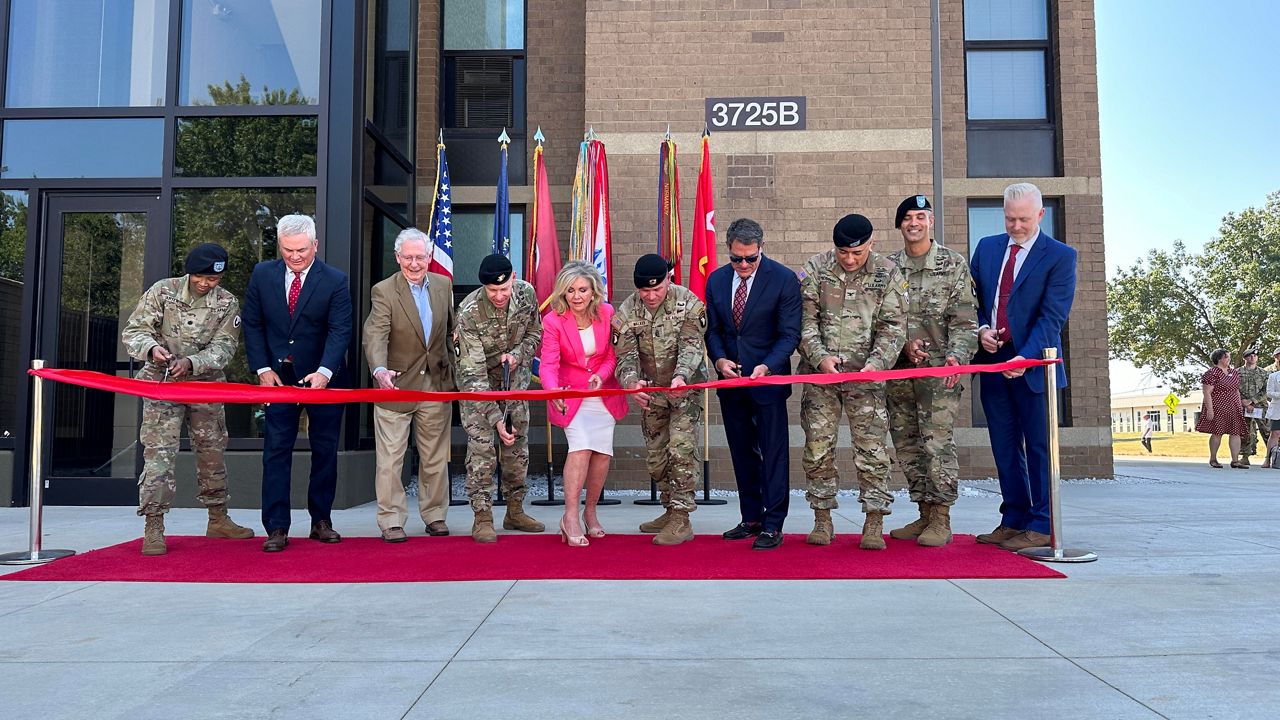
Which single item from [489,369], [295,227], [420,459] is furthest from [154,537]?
[489,369]

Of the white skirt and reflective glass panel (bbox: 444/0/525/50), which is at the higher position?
reflective glass panel (bbox: 444/0/525/50)

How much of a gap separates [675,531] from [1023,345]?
224 centimetres

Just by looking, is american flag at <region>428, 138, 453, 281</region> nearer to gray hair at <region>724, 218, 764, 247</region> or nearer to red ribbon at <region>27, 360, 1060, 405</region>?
red ribbon at <region>27, 360, 1060, 405</region>

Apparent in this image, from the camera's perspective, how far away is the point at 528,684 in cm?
260

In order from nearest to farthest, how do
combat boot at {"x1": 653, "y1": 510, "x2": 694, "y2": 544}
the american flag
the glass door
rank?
combat boot at {"x1": 653, "y1": 510, "x2": 694, "y2": 544} < the glass door < the american flag

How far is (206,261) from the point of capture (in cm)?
540

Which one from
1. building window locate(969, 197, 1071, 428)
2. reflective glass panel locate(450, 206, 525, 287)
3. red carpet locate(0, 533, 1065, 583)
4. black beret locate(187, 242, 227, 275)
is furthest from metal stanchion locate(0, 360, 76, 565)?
building window locate(969, 197, 1071, 428)

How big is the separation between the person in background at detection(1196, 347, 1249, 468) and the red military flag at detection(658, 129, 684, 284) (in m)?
9.34

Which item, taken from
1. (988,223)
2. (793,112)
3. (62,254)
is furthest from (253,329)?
(988,223)

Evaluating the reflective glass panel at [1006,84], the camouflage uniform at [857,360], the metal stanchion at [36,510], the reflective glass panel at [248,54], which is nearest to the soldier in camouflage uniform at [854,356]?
the camouflage uniform at [857,360]

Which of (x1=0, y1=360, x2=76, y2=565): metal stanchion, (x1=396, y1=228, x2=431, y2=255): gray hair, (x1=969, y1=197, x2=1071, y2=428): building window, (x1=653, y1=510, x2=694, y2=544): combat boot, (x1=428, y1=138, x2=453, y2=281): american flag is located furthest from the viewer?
(x1=969, y1=197, x2=1071, y2=428): building window

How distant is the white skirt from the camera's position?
213 inches

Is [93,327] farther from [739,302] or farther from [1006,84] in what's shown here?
[1006,84]

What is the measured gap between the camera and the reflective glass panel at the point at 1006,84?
1055 cm
